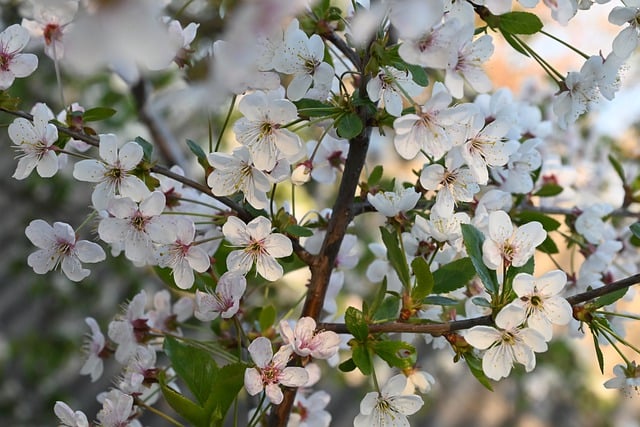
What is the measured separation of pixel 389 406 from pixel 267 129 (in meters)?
0.28

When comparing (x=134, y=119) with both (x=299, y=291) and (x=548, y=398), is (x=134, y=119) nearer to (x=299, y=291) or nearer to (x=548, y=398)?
(x=299, y=291)

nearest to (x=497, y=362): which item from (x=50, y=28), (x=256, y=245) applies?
(x=256, y=245)

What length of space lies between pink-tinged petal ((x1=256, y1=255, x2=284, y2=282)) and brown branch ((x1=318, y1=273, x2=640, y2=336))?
0.07 m

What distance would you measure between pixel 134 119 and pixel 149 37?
1818mm

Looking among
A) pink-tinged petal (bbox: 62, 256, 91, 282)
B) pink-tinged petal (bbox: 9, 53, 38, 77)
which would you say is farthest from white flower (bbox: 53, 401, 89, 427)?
pink-tinged petal (bbox: 9, 53, 38, 77)

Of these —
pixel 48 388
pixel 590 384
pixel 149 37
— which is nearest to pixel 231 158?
pixel 149 37

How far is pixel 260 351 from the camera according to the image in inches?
28.0

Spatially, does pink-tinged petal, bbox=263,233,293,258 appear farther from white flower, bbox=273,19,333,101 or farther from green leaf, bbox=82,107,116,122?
green leaf, bbox=82,107,116,122

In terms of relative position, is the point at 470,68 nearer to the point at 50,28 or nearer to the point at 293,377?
the point at 293,377

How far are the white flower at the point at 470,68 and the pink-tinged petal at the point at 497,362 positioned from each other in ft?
0.73

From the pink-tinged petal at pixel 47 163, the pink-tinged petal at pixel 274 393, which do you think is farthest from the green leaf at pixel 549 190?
the pink-tinged petal at pixel 47 163

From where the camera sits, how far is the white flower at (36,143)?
0.75 meters

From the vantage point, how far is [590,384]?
107 inches

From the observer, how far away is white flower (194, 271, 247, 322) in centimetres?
74
